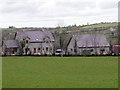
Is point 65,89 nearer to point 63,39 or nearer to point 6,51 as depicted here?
point 6,51

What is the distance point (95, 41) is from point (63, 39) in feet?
46.4

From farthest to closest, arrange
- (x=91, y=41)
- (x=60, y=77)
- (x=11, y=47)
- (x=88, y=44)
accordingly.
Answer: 1. (x=91, y=41)
2. (x=88, y=44)
3. (x=11, y=47)
4. (x=60, y=77)

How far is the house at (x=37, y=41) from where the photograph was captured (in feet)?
392

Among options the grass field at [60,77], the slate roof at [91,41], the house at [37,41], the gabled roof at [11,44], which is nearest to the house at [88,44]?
the slate roof at [91,41]

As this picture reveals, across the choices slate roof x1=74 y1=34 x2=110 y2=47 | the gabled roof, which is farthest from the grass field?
slate roof x1=74 y1=34 x2=110 y2=47

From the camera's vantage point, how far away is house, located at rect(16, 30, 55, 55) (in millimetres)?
119562

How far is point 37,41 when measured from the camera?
399 feet

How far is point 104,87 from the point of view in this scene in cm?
2589

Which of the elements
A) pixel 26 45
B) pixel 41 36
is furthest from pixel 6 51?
pixel 41 36

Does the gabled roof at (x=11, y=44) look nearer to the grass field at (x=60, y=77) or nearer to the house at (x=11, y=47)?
the house at (x=11, y=47)

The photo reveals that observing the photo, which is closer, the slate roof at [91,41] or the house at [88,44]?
the house at [88,44]

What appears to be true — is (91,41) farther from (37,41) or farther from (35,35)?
(35,35)

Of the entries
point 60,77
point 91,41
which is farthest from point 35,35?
point 60,77

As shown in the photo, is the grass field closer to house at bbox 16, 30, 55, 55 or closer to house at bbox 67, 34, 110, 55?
house at bbox 67, 34, 110, 55
